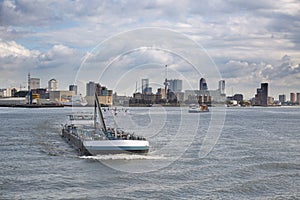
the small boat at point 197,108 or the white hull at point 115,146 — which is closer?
the white hull at point 115,146

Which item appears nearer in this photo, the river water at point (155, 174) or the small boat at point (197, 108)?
the river water at point (155, 174)

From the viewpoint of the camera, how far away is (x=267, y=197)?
25.5m

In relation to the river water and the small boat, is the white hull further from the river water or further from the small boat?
the small boat

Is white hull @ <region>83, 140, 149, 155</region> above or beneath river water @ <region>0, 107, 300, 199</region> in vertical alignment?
above

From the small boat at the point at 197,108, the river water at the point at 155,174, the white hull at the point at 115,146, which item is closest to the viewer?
the river water at the point at 155,174

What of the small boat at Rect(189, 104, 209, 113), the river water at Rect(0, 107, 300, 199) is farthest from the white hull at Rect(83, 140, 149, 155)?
the small boat at Rect(189, 104, 209, 113)

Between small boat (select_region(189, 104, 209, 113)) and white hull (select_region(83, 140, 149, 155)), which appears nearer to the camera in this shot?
white hull (select_region(83, 140, 149, 155))

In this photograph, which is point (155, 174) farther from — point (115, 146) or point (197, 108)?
point (197, 108)

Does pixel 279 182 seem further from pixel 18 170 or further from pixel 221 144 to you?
pixel 221 144

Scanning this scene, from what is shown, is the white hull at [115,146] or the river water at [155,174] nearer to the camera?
the river water at [155,174]

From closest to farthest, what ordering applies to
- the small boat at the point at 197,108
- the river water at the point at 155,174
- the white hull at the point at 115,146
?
1. the river water at the point at 155,174
2. the white hull at the point at 115,146
3. the small boat at the point at 197,108

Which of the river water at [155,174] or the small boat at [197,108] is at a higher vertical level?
the small boat at [197,108]

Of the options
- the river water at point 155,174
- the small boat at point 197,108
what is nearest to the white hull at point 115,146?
the river water at point 155,174

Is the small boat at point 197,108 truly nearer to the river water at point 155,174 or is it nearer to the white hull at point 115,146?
the river water at point 155,174
